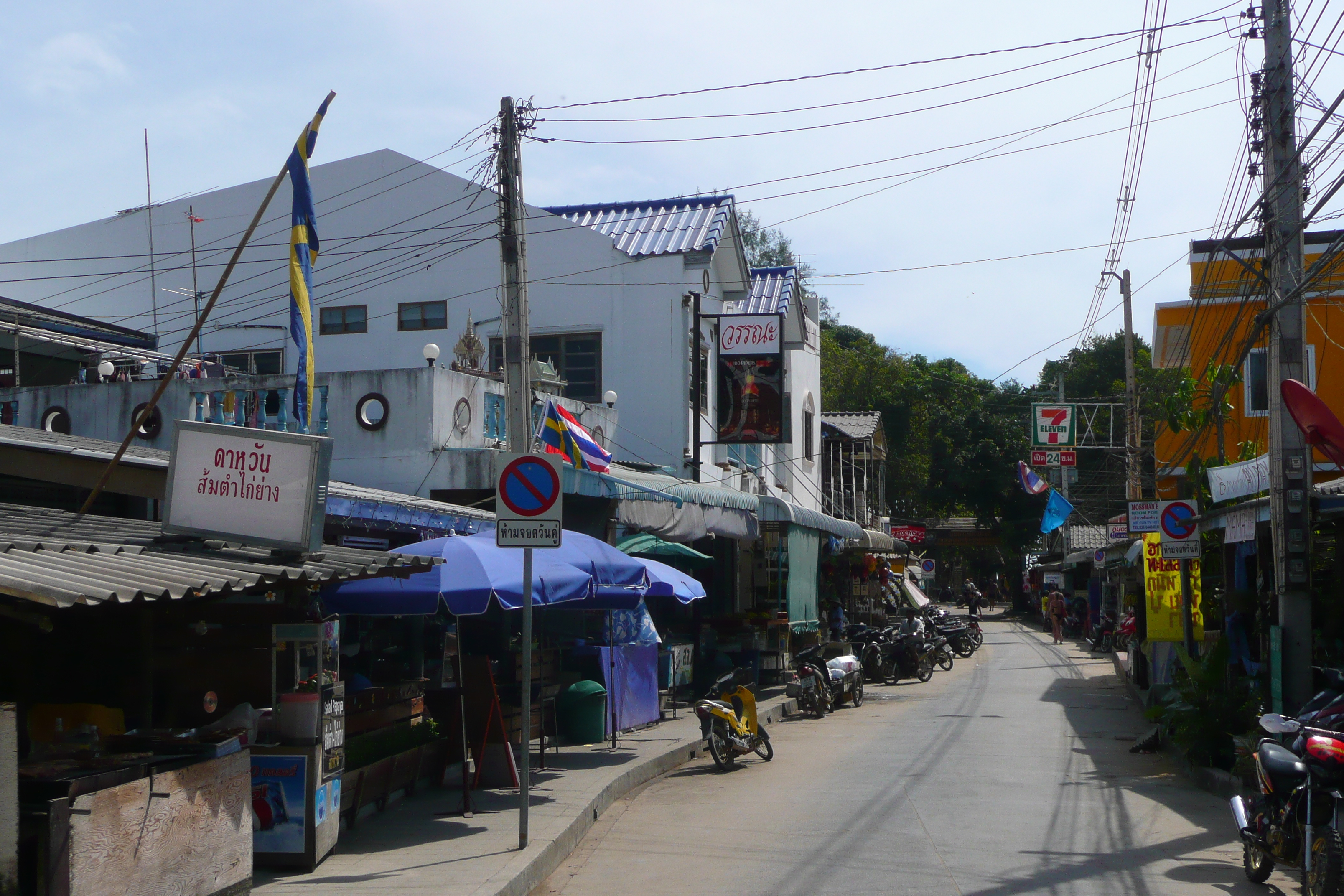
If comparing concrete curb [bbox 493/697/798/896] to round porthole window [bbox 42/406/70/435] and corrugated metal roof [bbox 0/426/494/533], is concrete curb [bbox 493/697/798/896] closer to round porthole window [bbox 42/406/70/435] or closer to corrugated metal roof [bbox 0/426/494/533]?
corrugated metal roof [bbox 0/426/494/533]

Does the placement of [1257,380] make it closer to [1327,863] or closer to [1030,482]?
[1030,482]

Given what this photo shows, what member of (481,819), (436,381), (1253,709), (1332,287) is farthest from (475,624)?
(1332,287)

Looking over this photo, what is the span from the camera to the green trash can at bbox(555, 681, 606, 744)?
14.6 m

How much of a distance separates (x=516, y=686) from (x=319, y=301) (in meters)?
12.4

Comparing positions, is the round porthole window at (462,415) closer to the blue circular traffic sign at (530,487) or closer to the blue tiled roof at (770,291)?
the blue circular traffic sign at (530,487)

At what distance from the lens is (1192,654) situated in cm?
1664

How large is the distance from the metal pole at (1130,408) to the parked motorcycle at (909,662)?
6.08 meters

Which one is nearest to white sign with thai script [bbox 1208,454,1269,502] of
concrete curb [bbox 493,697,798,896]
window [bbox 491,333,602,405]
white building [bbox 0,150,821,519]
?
concrete curb [bbox 493,697,798,896]

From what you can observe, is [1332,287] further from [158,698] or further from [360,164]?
[158,698]

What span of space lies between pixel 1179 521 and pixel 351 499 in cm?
1022

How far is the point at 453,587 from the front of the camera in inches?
380

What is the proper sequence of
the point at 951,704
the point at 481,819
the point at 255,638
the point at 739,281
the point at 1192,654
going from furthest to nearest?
the point at 739,281, the point at 951,704, the point at 1192,654, the point at 481,819, the point at 255,638

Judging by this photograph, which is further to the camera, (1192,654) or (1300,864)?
(1192,654)

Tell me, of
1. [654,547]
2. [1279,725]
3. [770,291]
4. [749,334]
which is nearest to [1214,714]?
[1279,725]
